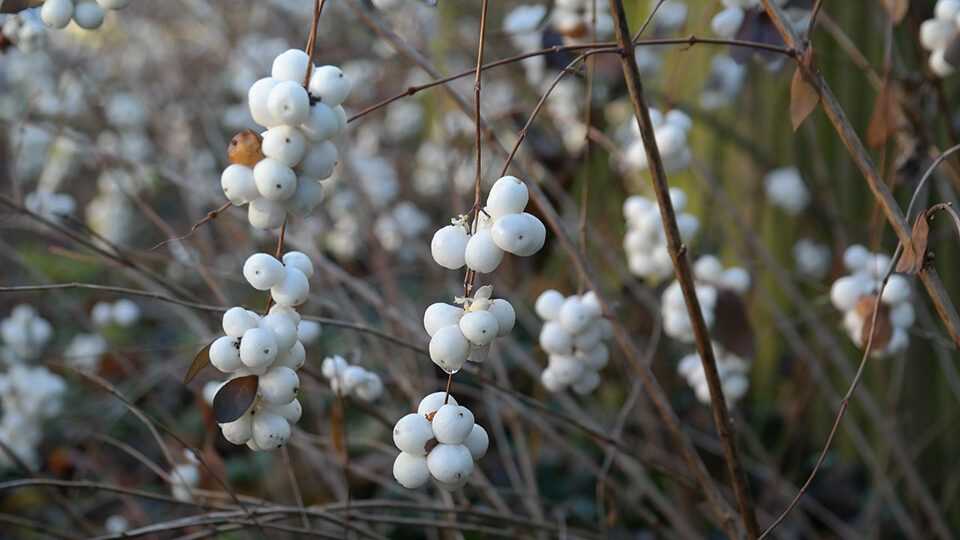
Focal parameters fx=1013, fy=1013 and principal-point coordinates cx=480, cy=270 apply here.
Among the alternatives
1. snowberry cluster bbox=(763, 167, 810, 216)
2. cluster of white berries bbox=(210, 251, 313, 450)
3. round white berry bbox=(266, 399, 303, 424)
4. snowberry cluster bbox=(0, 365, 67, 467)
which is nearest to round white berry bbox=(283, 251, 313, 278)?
cluster of white berries bbox=(210, 251, 313, 450)

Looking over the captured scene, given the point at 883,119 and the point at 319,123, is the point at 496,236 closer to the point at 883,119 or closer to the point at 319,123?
the point at 319,123

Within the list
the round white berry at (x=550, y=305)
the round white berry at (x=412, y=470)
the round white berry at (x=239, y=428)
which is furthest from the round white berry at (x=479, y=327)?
the round white berry at (x=550, y=305)

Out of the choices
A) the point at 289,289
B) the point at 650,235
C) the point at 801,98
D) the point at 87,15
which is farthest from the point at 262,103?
the point at 650,235

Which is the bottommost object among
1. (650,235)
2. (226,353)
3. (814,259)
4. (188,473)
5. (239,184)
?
(226,353)

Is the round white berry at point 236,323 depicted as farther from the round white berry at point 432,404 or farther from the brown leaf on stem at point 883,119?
the brown leaf on stem at point 883,119

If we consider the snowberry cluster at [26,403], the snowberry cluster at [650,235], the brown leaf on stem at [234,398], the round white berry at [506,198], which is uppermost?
the snowberry cluster at [26,403]
